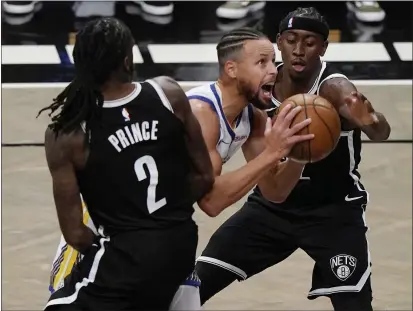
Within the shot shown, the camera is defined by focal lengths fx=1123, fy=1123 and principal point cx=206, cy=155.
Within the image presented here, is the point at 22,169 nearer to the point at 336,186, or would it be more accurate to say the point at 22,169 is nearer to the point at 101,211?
the point at 336,186

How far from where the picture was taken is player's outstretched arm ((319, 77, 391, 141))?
4586 millimetres

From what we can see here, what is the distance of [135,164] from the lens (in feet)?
12.0

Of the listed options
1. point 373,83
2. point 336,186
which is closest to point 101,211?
point 336,186

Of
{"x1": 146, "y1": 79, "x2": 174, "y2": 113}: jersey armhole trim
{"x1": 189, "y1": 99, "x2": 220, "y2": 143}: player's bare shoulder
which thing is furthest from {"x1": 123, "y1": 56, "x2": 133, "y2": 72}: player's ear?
{"x1": 189, "y1": 99, "x2": 220, "y2": 143}: player's bare shoulder

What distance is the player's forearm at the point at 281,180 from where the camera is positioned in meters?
4.52

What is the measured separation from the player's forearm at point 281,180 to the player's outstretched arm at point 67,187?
1.05 m

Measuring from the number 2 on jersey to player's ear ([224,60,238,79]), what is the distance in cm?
94

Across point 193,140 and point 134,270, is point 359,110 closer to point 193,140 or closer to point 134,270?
point 193,140

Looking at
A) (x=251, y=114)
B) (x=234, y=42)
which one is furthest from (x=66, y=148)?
(x=251, y=114)

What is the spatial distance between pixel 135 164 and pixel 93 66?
347 mm

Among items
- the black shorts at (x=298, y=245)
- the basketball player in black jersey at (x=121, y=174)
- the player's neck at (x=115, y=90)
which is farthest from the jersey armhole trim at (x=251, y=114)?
the player's neck at (x=115, y=90)

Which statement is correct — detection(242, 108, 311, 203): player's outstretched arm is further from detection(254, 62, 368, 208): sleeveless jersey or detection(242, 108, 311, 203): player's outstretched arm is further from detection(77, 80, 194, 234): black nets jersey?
detection(77, 80, 194, 234): black nets jersey

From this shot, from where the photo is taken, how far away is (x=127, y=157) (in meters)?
Answer: 3.66

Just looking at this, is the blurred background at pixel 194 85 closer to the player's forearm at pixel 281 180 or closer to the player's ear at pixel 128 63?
the player's forearm at pixel 281 180
